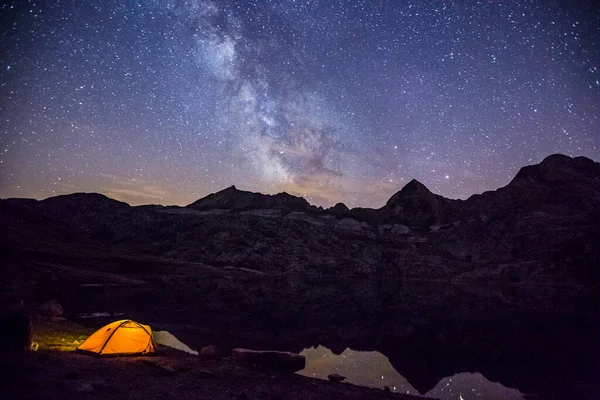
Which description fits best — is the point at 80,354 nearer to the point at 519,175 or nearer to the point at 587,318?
the point at 587,318

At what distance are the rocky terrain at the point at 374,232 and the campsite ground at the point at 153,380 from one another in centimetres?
9971

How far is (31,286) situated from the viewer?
1436 inches

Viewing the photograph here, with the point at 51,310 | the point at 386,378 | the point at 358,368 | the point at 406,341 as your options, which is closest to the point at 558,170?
the point at 406,341

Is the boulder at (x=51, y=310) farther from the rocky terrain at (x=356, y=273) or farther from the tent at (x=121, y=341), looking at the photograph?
the tent at (x=121, y=341)

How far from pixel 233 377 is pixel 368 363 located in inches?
308

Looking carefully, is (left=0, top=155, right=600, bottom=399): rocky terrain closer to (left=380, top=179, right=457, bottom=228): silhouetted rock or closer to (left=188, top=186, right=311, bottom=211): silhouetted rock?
(left=380, top=179, right=457, bottom=228): silhouetted rock

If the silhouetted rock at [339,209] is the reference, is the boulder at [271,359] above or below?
below

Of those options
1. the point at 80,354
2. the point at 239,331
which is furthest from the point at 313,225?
the point at 80,354

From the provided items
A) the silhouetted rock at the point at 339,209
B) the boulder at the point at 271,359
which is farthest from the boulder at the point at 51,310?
the silhouetted rock at the point at 339,209

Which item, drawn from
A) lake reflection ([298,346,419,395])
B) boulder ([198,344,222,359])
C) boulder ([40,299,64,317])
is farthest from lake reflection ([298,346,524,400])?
boulder ([40,299,64,317])

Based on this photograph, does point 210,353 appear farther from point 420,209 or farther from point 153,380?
point 420,209

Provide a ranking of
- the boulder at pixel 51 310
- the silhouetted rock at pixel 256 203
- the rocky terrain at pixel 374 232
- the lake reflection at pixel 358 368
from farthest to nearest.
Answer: the silhouetted rock at pixel 256 203 < the rocky terrain at pixel 374 232 < the boulder at pixel 51 310 < the lake reflection at pixel 358 368

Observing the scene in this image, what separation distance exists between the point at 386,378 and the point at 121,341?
1009 centimetres

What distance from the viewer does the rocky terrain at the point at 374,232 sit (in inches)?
4924
